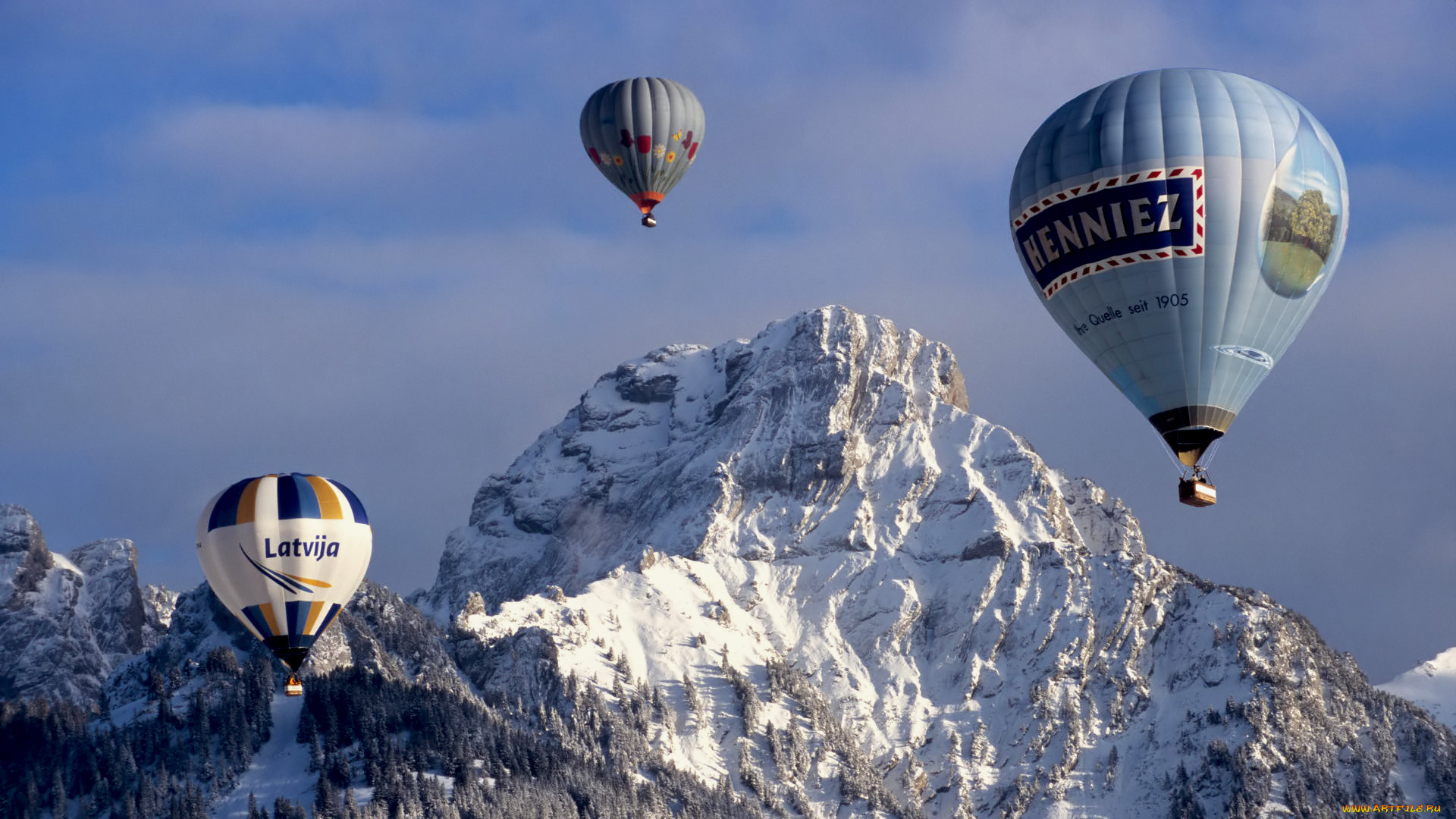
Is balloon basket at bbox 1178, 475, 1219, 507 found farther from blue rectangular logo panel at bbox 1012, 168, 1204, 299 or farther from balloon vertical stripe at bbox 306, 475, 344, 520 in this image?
balloon vertical stripe at bbox 306, 475, 344, 520

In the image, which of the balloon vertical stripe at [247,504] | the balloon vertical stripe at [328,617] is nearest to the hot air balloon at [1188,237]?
the balloon vertical stripe at [328,617]

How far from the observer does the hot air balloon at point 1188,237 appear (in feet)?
378

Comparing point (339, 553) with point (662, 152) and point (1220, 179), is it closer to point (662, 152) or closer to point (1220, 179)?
point (662, 152)

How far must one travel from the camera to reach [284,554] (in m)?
146

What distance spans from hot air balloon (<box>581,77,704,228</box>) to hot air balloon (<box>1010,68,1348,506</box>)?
46.9 meters

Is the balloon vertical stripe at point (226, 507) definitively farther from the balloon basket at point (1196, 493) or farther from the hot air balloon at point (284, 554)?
the balloon basket at point (1196, 493)

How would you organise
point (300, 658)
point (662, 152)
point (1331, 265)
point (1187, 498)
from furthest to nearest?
point (662, 152) → point (300, 658) → point (1331, 265) → point (1187, 498)

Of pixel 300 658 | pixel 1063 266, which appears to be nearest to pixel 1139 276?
pixel 1063 266

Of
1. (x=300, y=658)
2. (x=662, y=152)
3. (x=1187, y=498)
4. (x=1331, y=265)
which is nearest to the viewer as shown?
(x=1187, y=498)

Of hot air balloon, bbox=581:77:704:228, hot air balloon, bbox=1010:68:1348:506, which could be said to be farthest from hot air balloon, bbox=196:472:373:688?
hot air balloon, bbox=1010:68:1348:506

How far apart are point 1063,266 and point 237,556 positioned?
50892 mm

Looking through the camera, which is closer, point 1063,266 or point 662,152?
point 1063,266

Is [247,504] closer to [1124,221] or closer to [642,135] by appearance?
[642,135]

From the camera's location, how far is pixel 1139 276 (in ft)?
380
